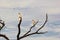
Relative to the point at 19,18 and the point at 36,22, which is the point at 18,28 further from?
the point at 36,22

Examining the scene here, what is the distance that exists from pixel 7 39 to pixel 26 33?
1456 mm

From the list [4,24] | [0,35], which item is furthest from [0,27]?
[0,35]

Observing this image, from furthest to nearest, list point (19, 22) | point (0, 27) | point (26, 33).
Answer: point (0, 27) → point (26, 33) → point (19, 22)

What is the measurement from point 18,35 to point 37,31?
169cm

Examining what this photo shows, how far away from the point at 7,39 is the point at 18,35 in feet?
2.81

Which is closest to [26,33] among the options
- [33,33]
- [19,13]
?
[33,33]

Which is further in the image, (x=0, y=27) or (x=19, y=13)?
(x=0, y=27)

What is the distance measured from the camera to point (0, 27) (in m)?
18.5

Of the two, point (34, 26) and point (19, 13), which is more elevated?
point (19, 13)

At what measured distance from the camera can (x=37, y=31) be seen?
17578 mm

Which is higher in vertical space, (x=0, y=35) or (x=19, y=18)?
(x=19, y=18)

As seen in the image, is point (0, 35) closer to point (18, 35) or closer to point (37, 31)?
point (18, 35)

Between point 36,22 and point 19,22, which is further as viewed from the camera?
point 36,22

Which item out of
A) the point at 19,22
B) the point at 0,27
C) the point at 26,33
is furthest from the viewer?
the point at 0,27
